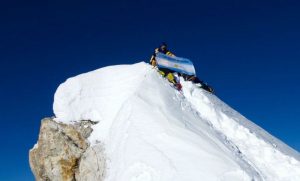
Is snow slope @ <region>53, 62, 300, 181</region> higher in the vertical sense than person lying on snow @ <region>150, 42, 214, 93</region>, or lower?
lower

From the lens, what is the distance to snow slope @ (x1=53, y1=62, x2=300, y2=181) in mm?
15602

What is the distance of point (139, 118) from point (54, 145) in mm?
5401

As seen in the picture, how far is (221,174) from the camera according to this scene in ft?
48.8

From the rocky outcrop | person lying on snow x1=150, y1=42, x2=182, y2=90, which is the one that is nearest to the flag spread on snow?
person lying on snow x1=150, y1=42, x2=182, y2=90

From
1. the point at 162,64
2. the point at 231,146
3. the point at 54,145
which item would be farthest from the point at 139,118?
the point at 162,64

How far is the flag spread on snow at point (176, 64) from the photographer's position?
82.6 ft

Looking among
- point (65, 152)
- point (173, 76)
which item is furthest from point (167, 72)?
point (65, 152)

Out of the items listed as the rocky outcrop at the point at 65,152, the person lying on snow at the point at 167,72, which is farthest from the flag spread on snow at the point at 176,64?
the rocky outcrop at the point at 65,152

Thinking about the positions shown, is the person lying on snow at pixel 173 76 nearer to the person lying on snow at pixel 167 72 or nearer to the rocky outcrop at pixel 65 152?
the person lying on snow at pixel 167 72

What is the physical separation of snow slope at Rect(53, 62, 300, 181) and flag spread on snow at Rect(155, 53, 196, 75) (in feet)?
6.83

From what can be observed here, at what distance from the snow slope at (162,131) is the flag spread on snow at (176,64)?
2.08 meters

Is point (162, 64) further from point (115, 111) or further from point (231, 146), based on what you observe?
point (231, 146)

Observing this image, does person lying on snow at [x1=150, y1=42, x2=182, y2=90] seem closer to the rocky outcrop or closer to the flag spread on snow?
the flag spread on snow

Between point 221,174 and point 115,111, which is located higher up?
point 115,111
